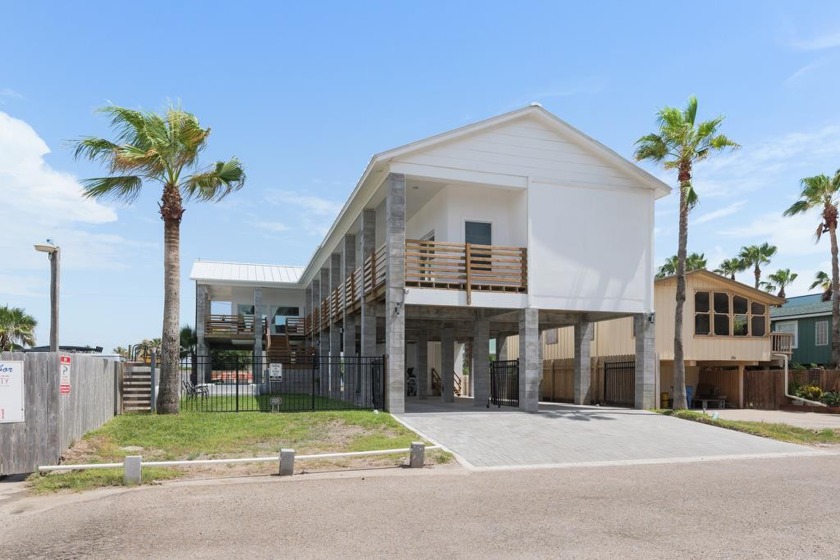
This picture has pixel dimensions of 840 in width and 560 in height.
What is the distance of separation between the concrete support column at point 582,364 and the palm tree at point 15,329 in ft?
90.4

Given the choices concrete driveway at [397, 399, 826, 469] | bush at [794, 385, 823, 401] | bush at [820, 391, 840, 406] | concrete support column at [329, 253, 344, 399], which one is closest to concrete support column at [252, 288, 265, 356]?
concrete support column at [329, 253, 344, 399]

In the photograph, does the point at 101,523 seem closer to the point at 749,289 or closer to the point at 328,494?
the point at 328,494

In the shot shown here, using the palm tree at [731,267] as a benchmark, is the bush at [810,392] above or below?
below

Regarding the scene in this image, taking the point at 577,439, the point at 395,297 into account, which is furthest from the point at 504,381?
the point at 577,439

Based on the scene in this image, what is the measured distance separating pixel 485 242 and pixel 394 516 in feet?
46.0

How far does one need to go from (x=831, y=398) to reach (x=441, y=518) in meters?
24.3

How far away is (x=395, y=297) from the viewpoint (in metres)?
18.5

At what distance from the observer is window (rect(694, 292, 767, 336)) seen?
2706 centimetres

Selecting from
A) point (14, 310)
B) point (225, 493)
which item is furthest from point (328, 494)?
point (14, 310)

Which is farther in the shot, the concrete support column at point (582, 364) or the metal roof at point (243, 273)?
the metal roof at point (243, 273)

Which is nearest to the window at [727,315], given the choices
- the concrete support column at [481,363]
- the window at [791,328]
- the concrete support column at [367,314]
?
the concrete support column at [481,363]

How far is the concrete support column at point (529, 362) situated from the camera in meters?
19.5

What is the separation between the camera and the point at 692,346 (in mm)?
26719

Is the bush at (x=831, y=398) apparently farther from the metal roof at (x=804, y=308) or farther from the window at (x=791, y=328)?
the window at (x=791, y=328)
